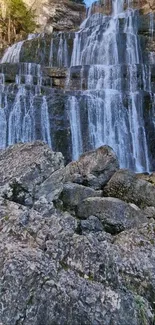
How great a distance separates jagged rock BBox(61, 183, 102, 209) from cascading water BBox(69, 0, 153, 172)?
29.7 feet

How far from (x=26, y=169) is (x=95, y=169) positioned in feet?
15.0

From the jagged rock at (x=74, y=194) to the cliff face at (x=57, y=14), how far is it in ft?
106

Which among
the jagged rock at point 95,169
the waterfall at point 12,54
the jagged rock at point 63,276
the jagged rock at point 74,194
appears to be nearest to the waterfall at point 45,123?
the jagged rock at point 95,169

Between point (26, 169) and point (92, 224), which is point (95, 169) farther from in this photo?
point (26, 169)

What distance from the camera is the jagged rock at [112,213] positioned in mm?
8156

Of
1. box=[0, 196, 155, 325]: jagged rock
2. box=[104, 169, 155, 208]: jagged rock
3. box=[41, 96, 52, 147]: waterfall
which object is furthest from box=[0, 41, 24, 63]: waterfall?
box=[0, 196, 155, 325]: jagged rock

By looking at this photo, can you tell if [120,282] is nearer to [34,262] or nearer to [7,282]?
[34,262]

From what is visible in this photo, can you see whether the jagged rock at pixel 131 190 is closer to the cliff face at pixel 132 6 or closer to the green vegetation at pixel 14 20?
the cliff face at pixel 132 6

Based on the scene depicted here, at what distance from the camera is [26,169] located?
6.87 m

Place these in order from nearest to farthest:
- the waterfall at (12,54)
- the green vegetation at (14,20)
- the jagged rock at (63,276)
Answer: the jagged rock at (63,276), the waterfall at (12,54), the green vegetation at (14,20)

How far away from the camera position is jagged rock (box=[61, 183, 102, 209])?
9.02 m

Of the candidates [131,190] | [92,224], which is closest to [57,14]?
[131,190]

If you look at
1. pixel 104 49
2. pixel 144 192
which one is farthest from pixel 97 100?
pixel 144 192

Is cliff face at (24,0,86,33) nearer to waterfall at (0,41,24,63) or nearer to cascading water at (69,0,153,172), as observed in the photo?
cascading water at (69,0,153,172)
